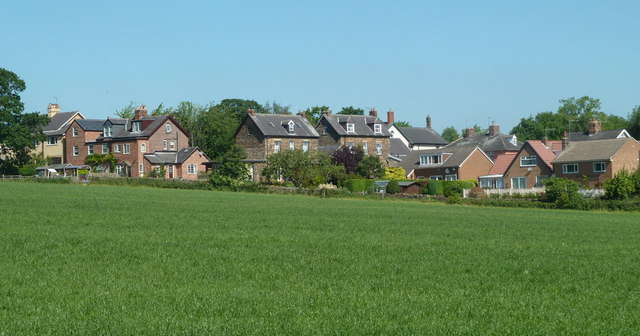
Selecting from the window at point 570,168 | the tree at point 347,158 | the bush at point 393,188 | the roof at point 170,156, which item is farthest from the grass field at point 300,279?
the roof at point 170,156

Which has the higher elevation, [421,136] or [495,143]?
[421,136]

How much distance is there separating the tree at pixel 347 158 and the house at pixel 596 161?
22.5 metres

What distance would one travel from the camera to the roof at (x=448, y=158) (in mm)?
100438

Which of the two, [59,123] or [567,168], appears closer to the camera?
[567,168]

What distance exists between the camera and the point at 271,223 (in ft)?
117

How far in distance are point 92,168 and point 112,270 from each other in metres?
88.2

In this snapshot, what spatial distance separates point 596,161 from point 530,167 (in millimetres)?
8305

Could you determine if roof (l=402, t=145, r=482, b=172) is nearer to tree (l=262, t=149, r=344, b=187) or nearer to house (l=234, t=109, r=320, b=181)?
house (l=234, t=109, r=320, b=181)

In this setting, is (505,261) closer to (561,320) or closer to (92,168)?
(561,320)

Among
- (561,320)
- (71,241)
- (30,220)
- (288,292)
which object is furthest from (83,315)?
(30,220)

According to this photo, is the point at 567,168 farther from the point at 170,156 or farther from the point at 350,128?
the point at 170,156

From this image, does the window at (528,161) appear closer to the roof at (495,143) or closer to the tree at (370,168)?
the roof at (495,143)

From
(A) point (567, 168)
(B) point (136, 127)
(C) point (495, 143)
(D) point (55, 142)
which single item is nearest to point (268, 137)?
(B) point (136, 127)

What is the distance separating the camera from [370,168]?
320ft
